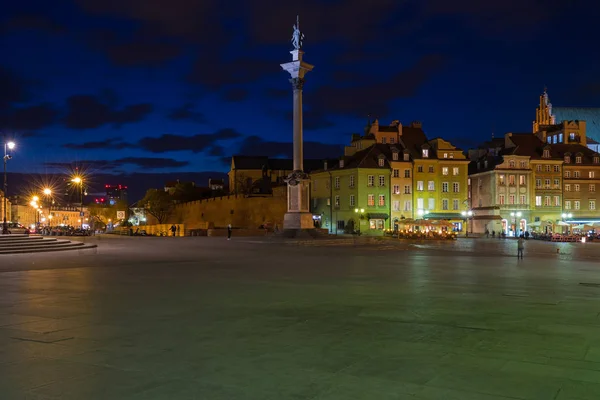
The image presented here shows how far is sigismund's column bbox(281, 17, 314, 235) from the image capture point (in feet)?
193

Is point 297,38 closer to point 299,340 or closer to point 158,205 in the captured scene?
point 299,340

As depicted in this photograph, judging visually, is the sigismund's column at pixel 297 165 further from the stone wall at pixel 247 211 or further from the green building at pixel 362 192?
the stone wall at pixel 247 211

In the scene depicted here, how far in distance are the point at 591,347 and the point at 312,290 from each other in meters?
8.37

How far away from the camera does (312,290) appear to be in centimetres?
1611

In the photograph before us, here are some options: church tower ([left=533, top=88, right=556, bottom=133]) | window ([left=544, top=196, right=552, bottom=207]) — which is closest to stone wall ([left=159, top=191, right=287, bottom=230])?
window ([left=544, top=196, right=552, bottom=207])

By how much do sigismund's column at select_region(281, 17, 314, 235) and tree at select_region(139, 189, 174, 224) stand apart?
238ft

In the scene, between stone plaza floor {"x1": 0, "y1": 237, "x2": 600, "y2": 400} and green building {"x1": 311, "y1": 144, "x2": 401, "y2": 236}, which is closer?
stone plaza floor {"x1": 0, "y1": 237, "x2": 600, "y2": 400}

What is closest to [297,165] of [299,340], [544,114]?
[299,340]

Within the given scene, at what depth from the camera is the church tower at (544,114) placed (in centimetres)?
12469

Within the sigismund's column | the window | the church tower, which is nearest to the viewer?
the sigismund's column

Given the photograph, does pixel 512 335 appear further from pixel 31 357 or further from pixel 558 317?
pixel 31 357

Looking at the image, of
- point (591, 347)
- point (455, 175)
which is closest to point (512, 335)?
point (591, 347)

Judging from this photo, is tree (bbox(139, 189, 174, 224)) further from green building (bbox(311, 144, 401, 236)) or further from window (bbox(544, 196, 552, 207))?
window (bbox(544, 196, 552, 207))

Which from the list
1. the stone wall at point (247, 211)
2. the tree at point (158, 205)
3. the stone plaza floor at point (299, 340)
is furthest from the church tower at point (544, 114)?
the stone plaza floor at point (299, 340)
